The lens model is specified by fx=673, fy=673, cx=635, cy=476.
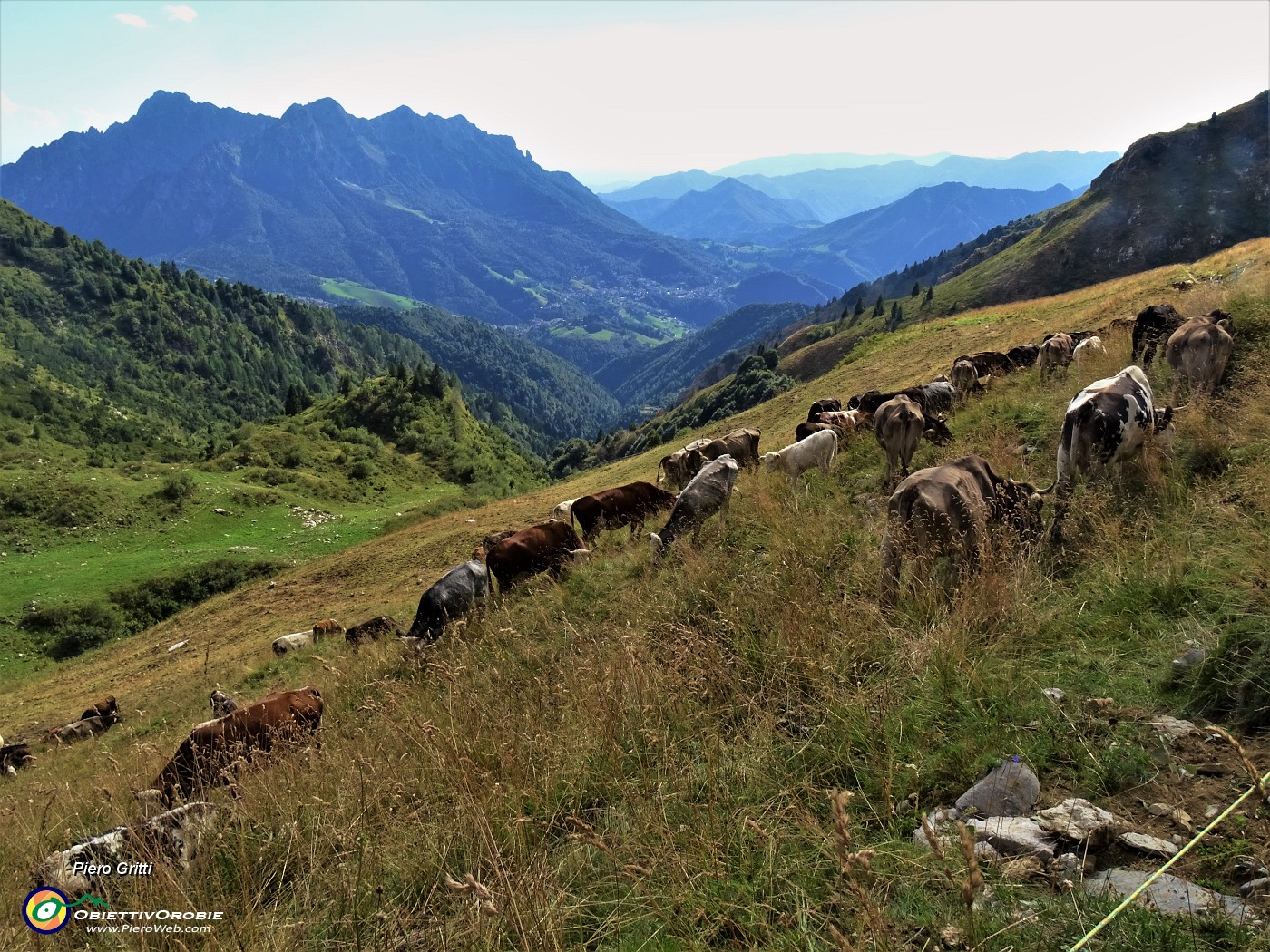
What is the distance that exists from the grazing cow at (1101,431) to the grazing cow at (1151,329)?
572 centimetres

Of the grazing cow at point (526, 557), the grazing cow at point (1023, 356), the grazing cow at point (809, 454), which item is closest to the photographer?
the grazing cow at point (526, 557)

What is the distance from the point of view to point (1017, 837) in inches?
121

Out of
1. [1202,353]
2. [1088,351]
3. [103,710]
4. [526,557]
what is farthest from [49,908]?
[1088,351]

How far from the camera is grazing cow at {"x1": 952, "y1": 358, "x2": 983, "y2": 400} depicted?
16.6 meters

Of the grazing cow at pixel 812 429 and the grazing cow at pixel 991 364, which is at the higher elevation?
the grazing cow at pixel 991 364

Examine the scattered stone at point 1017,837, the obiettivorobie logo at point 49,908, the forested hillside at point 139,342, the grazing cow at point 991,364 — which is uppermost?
the forested hillside at point 139,342

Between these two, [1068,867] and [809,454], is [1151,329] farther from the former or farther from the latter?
[1068,867]

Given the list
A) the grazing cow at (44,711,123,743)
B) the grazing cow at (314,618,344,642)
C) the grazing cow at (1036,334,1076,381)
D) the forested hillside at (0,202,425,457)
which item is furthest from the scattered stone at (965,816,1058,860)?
the forested hillside at (0,202,425,457)

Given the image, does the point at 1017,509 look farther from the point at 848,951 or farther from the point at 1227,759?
the point at 848,951

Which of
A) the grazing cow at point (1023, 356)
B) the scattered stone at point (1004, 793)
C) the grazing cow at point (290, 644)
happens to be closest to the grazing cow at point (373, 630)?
the grazing cow at point (290, 644)

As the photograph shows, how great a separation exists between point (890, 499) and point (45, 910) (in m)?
6.87

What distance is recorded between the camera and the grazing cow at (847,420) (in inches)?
581

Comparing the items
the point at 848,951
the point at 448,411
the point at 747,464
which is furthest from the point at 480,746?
the point at 448,411

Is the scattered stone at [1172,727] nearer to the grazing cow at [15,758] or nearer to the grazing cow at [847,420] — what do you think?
the grazing cow at [847,420]
